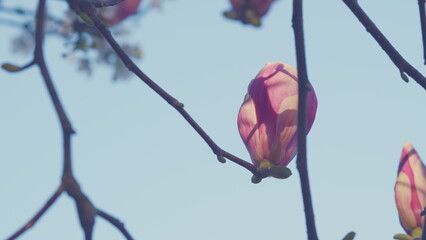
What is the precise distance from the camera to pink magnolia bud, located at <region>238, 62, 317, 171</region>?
0.84 metres

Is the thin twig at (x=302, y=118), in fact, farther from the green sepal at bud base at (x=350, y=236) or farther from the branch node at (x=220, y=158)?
the branch node at (x=220, y=158)

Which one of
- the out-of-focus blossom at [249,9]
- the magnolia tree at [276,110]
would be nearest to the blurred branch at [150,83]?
the magnolia tree at [276,110]

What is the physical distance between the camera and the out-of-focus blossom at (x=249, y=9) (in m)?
0.76

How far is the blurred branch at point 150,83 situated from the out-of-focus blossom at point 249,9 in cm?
12

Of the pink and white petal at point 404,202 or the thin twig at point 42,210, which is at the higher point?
the thin twig at point 42,210

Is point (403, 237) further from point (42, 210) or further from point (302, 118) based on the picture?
point (42, 210)

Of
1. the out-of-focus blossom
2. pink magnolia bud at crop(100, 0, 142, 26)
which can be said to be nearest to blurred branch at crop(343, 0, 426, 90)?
the out-of-focus blossom

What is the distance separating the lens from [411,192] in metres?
0.93

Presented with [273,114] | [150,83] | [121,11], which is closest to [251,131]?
[273,114]

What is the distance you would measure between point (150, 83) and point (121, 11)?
0.67m

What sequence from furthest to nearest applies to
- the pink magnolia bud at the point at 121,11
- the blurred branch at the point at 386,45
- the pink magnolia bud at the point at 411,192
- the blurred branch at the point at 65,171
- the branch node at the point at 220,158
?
the pink magnolia bud at the point at 121,11 < the pink magnolia bud at the point at 411,192 < the branch node at the point at 220,158 < the blurred branch at the point at 386,45 < the blurred branch at the point at 65,171

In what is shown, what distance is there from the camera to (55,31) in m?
2.02

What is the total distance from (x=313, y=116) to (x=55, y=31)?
51.9 inches

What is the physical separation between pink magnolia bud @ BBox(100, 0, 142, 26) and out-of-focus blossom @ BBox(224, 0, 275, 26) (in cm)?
60
